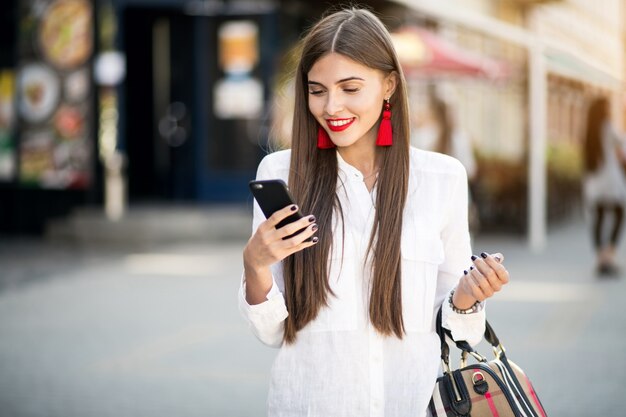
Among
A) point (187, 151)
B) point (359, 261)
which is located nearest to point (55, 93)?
point (187, 151)

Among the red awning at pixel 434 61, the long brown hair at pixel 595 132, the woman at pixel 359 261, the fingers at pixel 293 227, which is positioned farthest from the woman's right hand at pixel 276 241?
the red awning at pixel 434 61

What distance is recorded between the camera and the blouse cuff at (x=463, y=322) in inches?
99.6

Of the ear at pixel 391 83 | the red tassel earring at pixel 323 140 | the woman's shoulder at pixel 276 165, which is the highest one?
the ear at pixel 391 83

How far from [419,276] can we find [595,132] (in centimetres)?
851

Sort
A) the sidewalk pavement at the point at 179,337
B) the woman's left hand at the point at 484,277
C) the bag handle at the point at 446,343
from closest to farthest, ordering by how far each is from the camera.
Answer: the woman's left hand at the point at 484,277 → the bag handle at the point at 446,343 → the sidewalk pavement at the point at 179,337

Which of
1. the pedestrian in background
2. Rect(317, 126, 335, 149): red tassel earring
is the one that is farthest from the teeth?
the pedestrian in background

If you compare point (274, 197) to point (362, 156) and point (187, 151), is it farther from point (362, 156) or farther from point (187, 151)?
point (187, 151)

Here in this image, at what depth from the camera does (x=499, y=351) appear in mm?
2637

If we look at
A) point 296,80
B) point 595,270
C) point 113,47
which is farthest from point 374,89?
point 113,47

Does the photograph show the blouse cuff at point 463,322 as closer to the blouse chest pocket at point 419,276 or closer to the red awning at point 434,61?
the blouse chest pocket at point 419,276

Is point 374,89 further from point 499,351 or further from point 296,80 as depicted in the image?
point 499,351

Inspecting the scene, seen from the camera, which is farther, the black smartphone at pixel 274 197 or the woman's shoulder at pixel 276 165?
the woman's shoulder at pixel 276 165

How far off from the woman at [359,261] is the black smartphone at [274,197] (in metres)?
0.22

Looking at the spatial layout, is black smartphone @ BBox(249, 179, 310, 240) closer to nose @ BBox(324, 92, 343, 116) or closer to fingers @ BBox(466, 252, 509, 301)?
nose @ BBox(324, 92, 343, 116)
